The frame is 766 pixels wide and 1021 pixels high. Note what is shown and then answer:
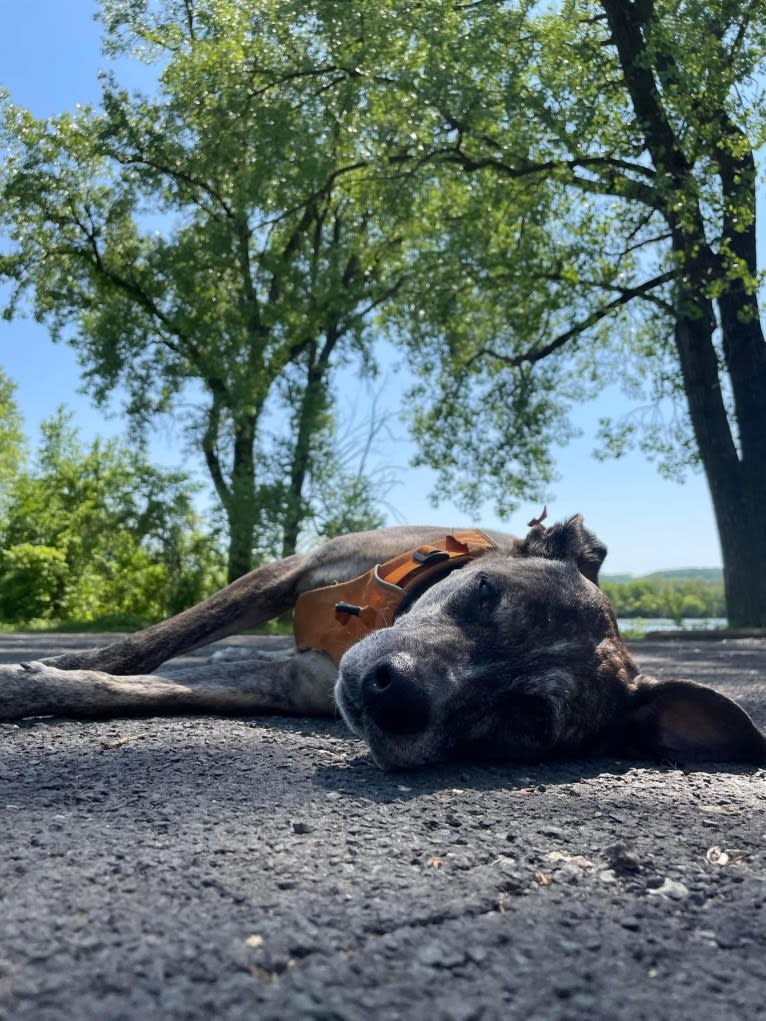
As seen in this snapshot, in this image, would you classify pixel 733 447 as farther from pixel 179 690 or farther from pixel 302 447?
pixel 179 690

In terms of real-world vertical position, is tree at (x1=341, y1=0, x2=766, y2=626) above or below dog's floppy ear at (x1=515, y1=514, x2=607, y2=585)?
above

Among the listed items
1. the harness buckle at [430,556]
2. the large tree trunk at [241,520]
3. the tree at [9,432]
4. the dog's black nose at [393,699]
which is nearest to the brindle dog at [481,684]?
the dog's black nose at [393,699]

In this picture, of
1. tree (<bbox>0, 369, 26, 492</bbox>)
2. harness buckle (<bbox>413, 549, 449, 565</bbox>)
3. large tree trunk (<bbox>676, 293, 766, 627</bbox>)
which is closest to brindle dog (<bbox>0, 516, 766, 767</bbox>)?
harness buckle (<bbox>413, 549, 449, 565</bbox>)

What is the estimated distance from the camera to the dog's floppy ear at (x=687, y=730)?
12.2 ft

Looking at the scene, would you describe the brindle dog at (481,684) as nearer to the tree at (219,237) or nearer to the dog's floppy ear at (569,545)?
the dog's floppy ear at (569,545)

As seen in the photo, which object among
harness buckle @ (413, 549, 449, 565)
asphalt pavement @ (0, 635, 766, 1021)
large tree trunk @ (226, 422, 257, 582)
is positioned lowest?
asphalt pavement @ (0, 635, 766, 1021)

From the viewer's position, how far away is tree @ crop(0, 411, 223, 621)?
78.8 ft

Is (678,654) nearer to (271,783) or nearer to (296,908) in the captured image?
(271,783)

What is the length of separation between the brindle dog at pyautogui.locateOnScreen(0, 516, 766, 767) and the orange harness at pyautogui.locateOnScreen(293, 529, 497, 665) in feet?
0.31

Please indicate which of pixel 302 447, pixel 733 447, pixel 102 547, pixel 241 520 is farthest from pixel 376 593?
pixel 102 547

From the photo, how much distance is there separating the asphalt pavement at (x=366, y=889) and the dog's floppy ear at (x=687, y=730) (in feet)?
0.81

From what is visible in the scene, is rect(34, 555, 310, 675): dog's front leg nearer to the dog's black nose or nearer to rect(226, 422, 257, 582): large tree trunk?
the dog's black nose

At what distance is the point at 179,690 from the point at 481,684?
5.45 ft

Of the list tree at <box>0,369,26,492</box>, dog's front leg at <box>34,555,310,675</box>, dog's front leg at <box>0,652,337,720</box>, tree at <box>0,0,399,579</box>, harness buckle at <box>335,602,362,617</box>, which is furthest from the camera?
tree at <box>0,369,26,492</box>
